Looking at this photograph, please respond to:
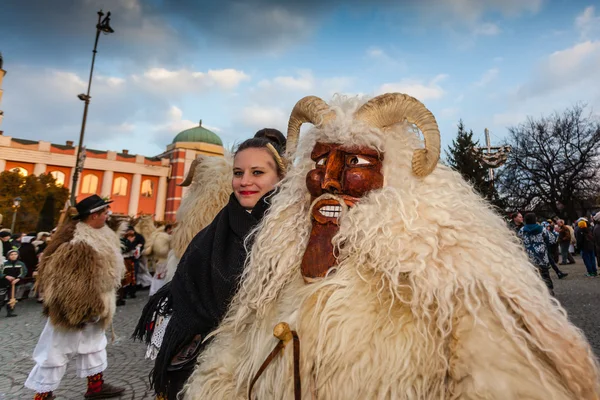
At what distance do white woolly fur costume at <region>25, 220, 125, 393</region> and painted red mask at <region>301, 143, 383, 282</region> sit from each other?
125 inches

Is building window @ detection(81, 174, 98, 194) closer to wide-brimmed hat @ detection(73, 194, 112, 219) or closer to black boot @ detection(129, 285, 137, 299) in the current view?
black boot @ detection(129, 285, 137, 299)

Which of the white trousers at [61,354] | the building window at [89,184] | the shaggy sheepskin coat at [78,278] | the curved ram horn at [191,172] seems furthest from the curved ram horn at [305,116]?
the building window at [89,184]

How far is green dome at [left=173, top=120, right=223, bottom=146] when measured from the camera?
156 ft

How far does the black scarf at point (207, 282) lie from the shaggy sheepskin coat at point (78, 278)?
2.19 metres

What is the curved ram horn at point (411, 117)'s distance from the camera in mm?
1385

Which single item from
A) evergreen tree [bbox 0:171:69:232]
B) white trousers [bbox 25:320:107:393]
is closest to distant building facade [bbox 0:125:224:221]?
evergreen tree [bbox 0:171:69:232]

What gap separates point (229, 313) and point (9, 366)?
4.93 m

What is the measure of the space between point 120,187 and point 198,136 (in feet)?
41.9

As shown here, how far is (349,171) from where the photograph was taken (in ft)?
4.60

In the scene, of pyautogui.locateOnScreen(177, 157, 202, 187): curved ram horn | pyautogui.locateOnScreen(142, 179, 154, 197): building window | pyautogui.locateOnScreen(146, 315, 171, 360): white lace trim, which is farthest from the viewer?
pyautogui.locateOnScreen(142, 179, 154, 197): building window

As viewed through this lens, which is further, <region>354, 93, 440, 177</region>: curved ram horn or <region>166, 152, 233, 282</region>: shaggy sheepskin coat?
<region>166, 152, 233, 282</region>: shaggy sheepskin coat

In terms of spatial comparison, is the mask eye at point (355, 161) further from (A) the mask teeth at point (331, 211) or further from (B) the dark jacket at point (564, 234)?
(B) the dark jacket at point (564, 234)

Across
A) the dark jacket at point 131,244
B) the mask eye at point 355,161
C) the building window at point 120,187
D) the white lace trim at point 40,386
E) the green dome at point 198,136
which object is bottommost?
the white lace trim at point 40,386

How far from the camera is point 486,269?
3.84 feet
